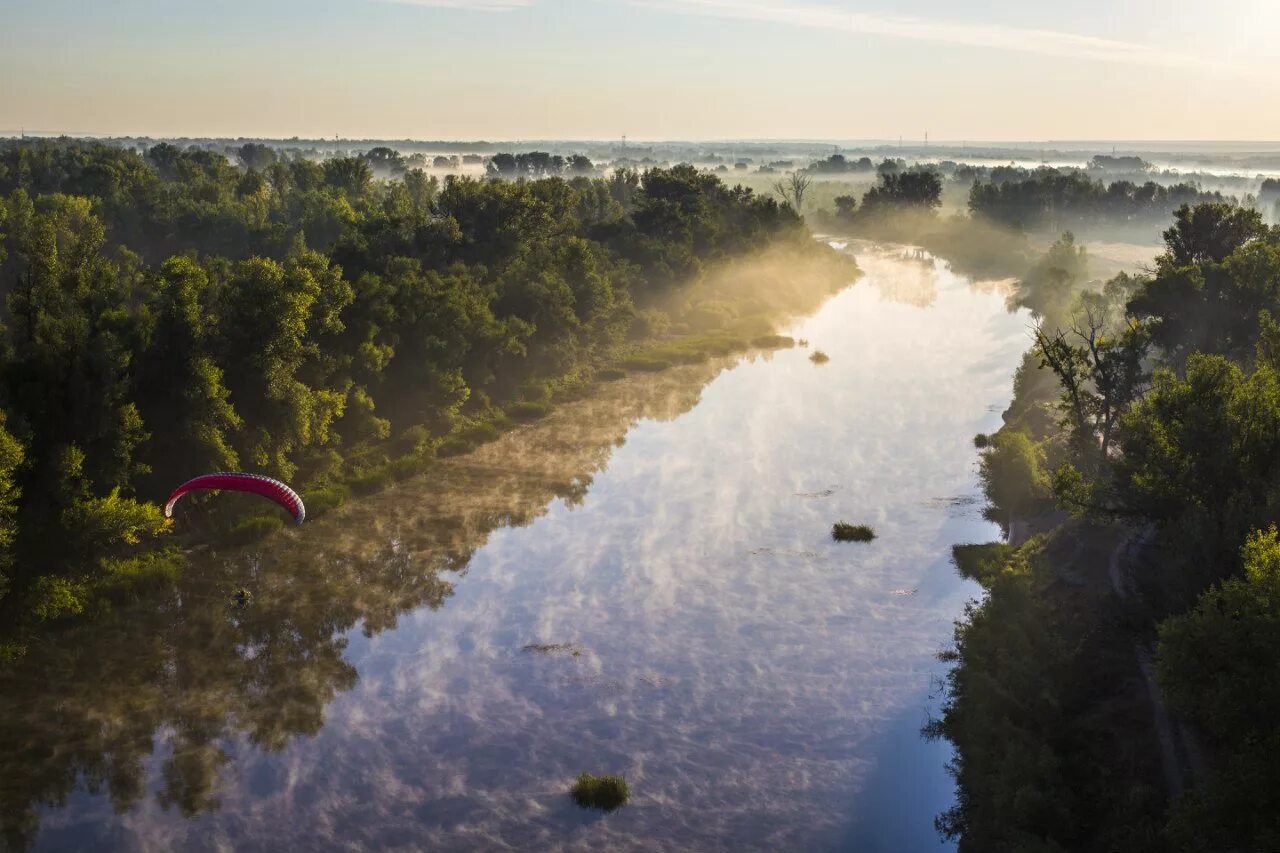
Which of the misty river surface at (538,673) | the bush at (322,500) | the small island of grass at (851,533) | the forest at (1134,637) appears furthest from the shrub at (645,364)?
the forest at (1134,637)

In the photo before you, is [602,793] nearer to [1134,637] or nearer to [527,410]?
[1134,637]

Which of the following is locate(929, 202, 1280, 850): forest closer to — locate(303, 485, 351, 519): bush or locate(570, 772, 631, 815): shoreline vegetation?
locate(570, 772, 631, 815): shoreline vegetation

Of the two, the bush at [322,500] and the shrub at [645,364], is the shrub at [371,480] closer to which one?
the bush at [322,500]

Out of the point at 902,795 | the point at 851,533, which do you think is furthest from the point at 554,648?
the point at 851,533

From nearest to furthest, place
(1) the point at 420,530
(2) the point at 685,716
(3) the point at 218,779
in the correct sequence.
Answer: (3) the point at 218,779 < (2) the point at 685,716 < (1) the point at 420,530

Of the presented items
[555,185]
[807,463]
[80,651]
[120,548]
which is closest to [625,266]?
[555,185]

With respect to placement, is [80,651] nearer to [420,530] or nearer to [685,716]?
[420,530]

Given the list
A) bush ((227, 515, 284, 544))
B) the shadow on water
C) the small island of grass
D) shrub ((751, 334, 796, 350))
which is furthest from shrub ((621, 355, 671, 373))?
the shadow on water
